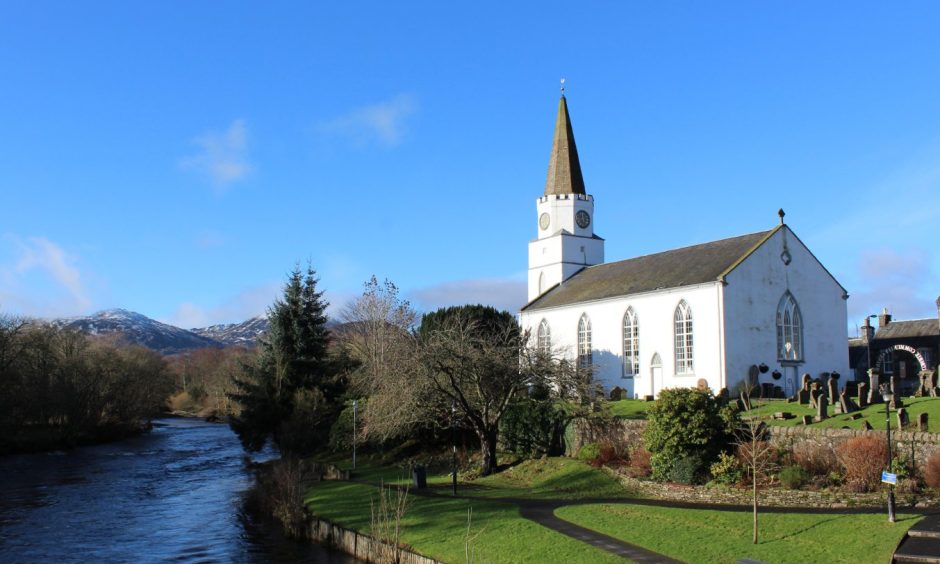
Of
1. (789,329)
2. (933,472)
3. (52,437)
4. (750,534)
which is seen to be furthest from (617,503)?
(52,437)

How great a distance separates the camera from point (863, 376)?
6719 centimetres

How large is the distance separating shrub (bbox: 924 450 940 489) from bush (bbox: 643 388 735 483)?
268 inches

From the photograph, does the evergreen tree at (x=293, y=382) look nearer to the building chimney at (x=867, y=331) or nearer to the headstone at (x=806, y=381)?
the headstone at (x=806, y=381)

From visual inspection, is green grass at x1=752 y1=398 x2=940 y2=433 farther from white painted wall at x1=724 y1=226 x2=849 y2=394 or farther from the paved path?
white painted wall at x1=724 y1=226 x2=849 y2=394

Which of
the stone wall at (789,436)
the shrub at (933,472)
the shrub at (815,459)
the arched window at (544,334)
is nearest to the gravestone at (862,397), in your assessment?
the stone wall at (789,436)

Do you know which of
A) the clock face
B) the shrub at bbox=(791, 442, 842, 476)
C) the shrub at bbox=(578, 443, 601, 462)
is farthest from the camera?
the clock face

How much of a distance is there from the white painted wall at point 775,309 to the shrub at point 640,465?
13929mm

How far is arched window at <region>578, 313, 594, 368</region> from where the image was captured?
53031 mm

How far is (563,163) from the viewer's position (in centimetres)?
6519

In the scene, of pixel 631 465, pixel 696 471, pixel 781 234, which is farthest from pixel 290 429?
pixel 781 234

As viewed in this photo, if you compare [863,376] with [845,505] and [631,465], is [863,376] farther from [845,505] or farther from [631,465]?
[845,505]

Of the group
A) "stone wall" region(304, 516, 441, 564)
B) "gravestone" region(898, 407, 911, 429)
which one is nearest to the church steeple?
"gravestone" region(898, 407, 911, 429)

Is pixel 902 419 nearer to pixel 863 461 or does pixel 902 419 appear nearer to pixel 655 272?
pixel 863 461

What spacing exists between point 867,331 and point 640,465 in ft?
155
